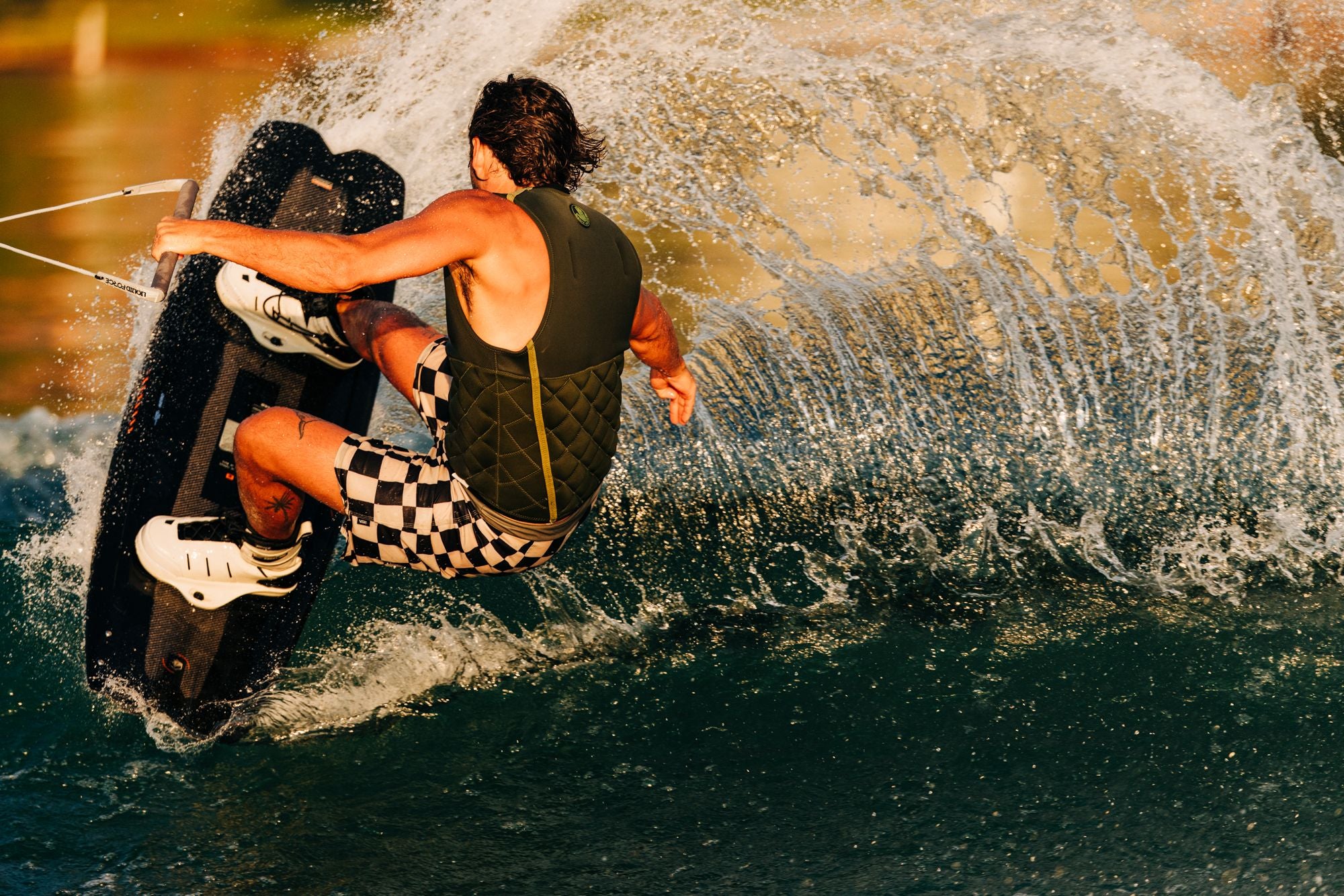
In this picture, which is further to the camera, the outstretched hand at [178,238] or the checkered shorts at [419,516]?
the checkered shorts at [419,516]

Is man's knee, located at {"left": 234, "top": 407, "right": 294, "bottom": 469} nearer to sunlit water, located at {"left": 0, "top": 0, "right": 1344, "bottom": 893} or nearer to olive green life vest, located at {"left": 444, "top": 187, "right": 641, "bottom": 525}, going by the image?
olive green life vest, located at {"left": 444, "top": 187, "right": 641, "bottom": 525}

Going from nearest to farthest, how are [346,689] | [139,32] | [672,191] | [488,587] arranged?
1. [346,689]
2. [488,587]
3. [672,191]
4. [139,32]

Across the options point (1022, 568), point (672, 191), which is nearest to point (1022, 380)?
point (1022, 568)

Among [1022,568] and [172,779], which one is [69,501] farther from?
[1022,568]

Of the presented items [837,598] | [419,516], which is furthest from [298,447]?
[837,598]

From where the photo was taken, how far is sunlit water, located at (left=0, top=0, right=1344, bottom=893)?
329 centimetres

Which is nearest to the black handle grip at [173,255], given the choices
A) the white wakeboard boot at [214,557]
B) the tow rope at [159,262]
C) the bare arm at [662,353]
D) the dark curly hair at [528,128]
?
the tow rope at [159,262]

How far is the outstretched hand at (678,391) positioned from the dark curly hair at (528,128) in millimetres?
898

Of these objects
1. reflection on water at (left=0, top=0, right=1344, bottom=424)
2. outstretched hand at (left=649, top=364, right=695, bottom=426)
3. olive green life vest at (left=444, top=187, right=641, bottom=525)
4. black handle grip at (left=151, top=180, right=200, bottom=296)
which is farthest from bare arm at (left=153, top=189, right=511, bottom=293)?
reflection on water at (left=0, top=0, right=1344, bottom=424)

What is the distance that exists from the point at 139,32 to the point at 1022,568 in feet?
31.0

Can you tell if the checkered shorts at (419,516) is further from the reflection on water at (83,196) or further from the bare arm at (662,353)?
the reflection on water at (83,196)

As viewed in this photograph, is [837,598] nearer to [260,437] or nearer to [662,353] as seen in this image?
[662,353]

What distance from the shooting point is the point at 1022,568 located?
15.7 feet

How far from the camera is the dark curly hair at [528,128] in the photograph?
9.20 feet
